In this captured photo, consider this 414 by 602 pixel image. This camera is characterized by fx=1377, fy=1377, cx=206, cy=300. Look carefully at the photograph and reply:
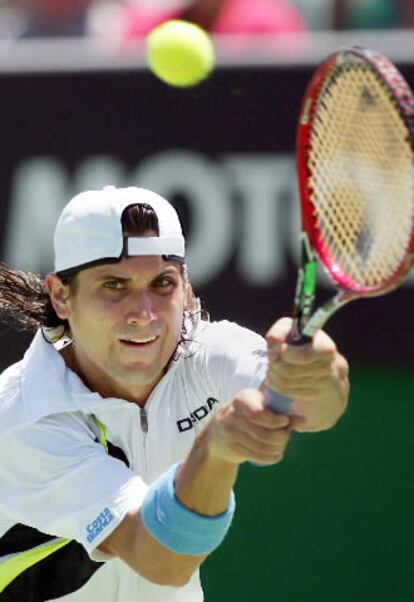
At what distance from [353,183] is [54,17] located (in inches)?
108

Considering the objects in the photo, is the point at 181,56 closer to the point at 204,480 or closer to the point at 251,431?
the point at 204,480

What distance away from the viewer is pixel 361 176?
240 cm

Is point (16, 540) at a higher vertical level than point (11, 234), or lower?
lower

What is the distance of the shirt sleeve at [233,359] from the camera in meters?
2.88

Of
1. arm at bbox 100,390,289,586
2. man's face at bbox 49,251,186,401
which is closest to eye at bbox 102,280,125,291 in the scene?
man's face at bbox 49,251,186,401

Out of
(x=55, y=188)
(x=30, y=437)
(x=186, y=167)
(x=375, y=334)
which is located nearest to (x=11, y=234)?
(x=55, y=188)

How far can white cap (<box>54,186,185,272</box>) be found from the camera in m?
2.83

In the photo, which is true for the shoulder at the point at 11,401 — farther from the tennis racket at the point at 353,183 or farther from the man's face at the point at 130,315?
the tennis racket at the point at 353,183

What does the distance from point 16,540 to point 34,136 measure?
1470mm

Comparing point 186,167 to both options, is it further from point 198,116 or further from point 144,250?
point 144,250

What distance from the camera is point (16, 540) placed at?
304 cm

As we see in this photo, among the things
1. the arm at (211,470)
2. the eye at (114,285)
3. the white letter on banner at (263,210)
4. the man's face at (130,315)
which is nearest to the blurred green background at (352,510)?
the white letter on banner at (263,210)

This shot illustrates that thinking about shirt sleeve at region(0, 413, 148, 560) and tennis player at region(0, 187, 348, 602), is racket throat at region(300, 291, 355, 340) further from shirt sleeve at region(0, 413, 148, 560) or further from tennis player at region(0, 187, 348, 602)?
shirt sleeve at region(0, 413, 148, 560)

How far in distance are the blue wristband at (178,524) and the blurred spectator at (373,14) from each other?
2639 millimetres
